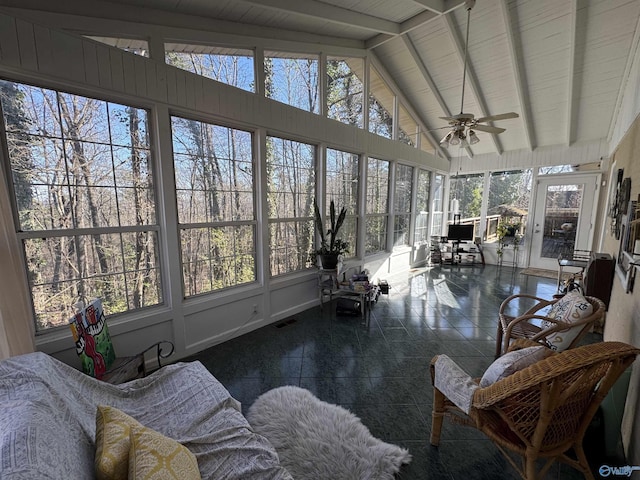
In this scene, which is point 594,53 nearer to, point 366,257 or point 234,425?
point 366,257

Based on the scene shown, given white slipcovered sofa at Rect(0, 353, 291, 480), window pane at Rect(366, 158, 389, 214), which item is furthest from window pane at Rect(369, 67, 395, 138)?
white slipcovered sofa at Rect(0, 353, 291, 480)

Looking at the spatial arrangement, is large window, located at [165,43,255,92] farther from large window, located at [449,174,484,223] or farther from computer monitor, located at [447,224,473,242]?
large window, located at [449,174,484,223]

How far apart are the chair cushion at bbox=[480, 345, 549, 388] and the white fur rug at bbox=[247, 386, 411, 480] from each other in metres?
0.71

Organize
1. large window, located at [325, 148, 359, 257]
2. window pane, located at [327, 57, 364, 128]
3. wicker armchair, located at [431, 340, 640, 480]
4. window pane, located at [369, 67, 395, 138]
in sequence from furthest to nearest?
window pane, located at [369, 67, 395, 138]
large window, located at [325, 148, 359, 257]
window pane, located at [327, 57, 364, 128]
wicker armchair, located at [431, 340, 640, 480]

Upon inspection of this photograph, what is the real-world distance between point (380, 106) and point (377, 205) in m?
1.78

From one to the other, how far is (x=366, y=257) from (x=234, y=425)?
12.5 feet

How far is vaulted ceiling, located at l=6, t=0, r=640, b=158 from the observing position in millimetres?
3033

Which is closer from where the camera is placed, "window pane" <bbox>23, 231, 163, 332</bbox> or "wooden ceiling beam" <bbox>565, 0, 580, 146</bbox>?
"window pane" <bbox>23, 231, 163, 332</bbox>

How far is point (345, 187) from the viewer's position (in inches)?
173

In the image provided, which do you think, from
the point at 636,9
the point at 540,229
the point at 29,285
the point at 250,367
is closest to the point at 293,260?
the point at 250,367

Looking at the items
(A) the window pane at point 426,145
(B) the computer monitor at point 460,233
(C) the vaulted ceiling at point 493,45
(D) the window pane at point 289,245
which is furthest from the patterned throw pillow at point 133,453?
(B) the computer monitor at point 460,233

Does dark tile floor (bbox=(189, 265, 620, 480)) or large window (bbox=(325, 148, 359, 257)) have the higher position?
large window (bbox=(325, 148, 359, 257))

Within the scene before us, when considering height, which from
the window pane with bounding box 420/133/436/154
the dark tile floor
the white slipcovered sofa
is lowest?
the dark tile floor

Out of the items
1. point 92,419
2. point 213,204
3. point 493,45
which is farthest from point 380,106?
point 92,419
